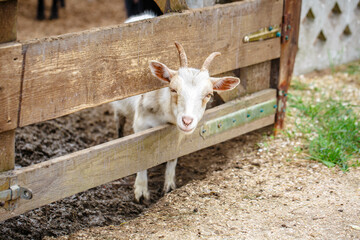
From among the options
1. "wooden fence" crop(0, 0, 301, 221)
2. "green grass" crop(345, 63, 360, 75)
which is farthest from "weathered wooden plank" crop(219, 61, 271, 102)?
"green grass" crop(345, 63, 360, 75)

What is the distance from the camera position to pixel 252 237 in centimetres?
301

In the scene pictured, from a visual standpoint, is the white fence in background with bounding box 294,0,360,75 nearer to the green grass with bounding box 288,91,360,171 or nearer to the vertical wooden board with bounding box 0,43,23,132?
the green grass with bounding box 288,91,360,171

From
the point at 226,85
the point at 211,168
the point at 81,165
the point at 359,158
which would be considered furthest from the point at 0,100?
the point at 359,158

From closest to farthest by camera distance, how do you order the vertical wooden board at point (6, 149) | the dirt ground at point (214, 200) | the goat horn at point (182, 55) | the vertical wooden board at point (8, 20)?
the vertical wooden board at point (8, 20) < the vertical wooden board at point (6, 149) < the dirt ground at point (214, 200) < the goat horn at point (182, 55)

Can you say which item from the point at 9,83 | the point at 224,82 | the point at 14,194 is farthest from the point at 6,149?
the point at 224,82

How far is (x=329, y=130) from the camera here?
4617mm

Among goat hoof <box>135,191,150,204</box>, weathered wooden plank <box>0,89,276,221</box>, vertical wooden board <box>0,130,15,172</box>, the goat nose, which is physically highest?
vertical wooden board <box>0,130,15,172</box>

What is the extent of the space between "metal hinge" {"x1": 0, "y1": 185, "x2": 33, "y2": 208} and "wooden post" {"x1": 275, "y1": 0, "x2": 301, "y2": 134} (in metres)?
2.67

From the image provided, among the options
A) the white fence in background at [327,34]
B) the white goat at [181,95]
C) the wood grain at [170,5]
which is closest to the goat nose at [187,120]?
the white goat at [181,95]

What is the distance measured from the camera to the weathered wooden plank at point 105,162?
2.78m

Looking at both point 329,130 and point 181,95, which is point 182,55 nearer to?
point 181,95

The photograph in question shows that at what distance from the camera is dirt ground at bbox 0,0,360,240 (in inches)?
123

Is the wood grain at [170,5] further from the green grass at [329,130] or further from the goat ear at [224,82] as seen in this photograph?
the green grass at [329,130]

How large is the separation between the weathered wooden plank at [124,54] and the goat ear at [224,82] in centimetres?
25
